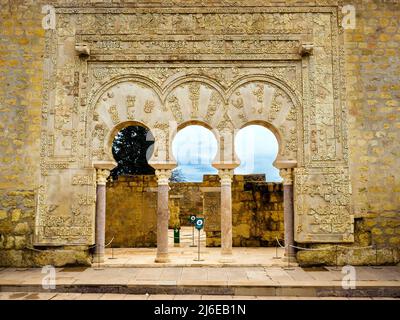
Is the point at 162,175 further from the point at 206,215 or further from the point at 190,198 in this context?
the point at 190,198

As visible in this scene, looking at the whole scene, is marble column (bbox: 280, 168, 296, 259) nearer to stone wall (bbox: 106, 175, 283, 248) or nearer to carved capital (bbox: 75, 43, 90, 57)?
stone wall (bbox: 106, 175, 283, 248)

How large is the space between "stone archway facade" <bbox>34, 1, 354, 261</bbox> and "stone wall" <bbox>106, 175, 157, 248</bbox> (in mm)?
3440

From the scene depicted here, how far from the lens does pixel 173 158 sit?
8688 mm

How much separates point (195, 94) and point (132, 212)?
4746 mm

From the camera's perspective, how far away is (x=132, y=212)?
12117 millimetres

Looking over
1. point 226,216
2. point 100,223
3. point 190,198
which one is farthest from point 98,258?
point 190,198

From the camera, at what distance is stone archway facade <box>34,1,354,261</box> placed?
8570 millimetres

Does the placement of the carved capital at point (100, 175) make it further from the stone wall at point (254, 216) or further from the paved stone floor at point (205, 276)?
the stone wall at point (254, 216)

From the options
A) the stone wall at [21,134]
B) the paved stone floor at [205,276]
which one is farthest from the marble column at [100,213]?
the paved stone floor at [205,276]

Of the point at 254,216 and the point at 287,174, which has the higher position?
the point at 287,174

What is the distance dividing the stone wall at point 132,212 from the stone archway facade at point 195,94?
344 cm

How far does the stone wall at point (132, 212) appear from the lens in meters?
12.0
